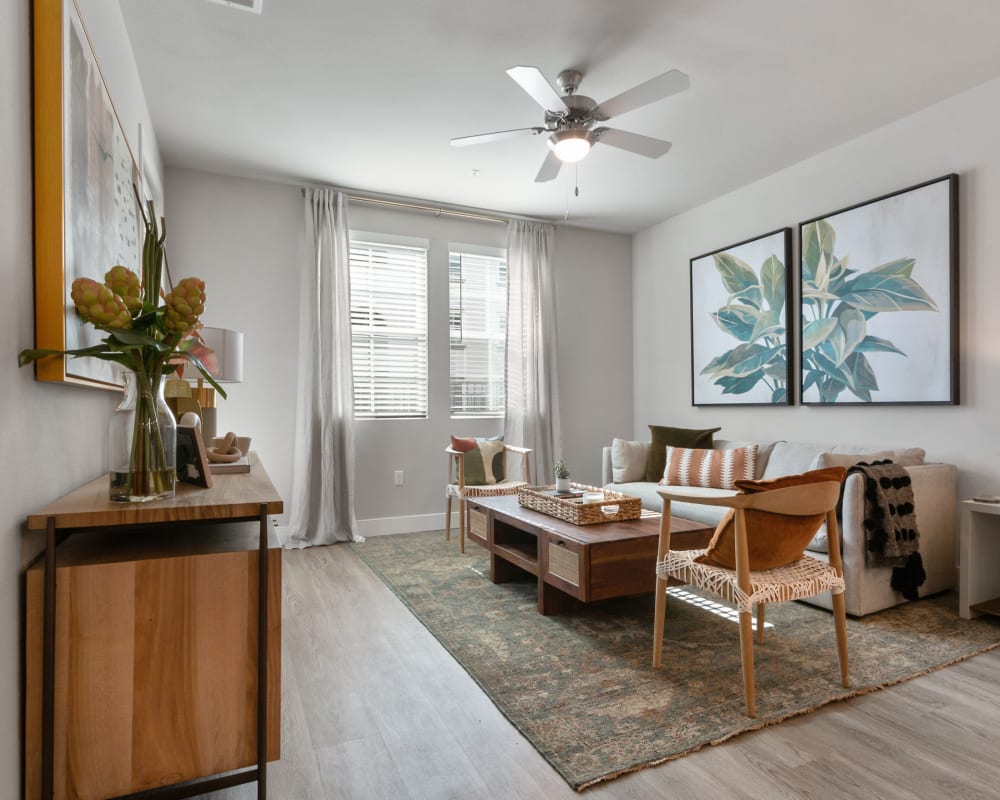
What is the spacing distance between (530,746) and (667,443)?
300 centimetres

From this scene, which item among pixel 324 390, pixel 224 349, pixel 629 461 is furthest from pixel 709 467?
pixel 224 349

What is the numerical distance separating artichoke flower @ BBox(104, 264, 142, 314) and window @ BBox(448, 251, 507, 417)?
11.8 feet

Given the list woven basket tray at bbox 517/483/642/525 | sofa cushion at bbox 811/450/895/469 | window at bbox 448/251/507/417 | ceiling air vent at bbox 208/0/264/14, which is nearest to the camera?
ceiling air vent at bbox 208/0/264/14

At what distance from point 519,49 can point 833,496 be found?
2.33 m

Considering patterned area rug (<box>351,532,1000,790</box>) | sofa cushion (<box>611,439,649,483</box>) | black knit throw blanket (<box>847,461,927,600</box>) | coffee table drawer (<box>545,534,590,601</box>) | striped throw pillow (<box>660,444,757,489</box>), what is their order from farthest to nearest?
sofa cushion (<box>611,439,649,483</box>)
striped throw pillow (<box>660,444,757,489</box>)
black knit throw blanket (<box>847,461,927,600</box>)
coffee table drawer (<box>545,534,590,601</box>)
patterned area rug (<box>351,532,1000,790</box>)

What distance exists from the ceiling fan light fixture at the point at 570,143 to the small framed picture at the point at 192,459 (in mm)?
2196

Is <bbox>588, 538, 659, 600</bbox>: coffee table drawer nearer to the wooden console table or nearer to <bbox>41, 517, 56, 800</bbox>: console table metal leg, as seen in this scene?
the wooden console table

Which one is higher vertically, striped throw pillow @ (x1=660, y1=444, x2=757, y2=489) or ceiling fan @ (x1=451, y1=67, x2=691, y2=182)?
ceiling fan @ (x1=451, y1=67, x2=691, y2=182)

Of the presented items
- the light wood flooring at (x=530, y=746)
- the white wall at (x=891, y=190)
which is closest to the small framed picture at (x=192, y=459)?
the light wood flooring at (x=530, y=746)

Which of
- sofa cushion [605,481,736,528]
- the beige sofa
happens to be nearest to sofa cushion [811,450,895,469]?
the beige sofa

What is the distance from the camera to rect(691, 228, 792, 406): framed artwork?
4.10 metres

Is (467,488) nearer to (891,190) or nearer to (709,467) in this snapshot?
(709,467)

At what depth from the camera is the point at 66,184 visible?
1344mm

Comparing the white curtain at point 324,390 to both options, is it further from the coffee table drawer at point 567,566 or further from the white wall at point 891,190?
the white wall at point 891,190
